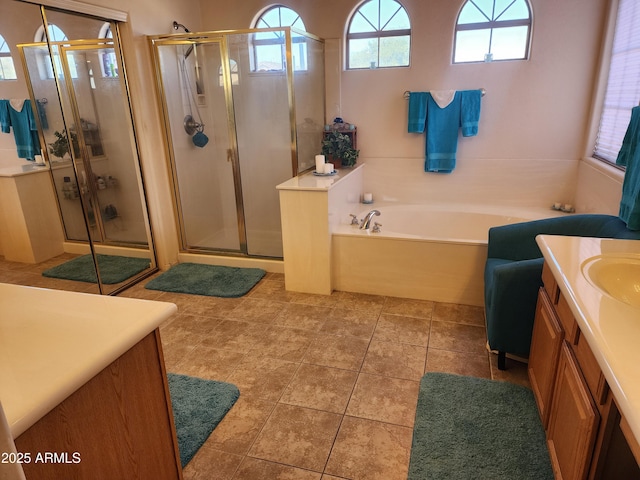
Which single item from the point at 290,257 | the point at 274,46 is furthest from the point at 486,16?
the point at 290,257

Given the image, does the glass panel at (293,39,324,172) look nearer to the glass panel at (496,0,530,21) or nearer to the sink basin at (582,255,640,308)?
the glass panel at (496,0,530,21)

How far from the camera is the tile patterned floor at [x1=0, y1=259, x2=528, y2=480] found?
1.75m

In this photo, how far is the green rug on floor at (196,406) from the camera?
1827 millimetres

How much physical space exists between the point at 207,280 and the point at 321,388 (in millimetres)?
1676

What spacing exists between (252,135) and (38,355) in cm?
297

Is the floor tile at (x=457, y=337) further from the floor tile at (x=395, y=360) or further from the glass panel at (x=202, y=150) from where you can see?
the glass panel at (x=202, y=150)

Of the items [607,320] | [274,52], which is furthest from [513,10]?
[607,320]

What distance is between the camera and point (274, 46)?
3.30m

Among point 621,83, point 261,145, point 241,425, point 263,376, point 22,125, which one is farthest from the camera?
point 261,145

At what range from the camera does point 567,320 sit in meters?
1.45

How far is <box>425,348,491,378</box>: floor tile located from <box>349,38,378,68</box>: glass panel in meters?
2.68

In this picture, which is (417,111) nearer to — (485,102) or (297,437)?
(485,102)

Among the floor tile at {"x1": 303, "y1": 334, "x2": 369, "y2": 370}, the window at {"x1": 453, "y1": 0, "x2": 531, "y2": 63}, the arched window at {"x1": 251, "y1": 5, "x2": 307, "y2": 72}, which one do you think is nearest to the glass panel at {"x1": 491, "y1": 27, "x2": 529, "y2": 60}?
the window at {"x1": 453, "y1": 0, "x2": 531, "y2": 63}

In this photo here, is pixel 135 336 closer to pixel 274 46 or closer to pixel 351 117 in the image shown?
pixel 274 46
